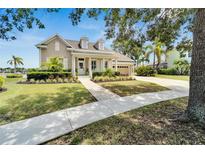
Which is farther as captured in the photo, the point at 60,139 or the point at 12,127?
the point at 12,127

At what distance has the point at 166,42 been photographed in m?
8.66

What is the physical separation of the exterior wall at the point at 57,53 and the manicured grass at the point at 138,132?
14.5m

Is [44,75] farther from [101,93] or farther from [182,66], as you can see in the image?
[182,66]

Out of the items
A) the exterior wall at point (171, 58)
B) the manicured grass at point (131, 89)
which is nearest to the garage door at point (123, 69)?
the exterior wall at point (171, 58)

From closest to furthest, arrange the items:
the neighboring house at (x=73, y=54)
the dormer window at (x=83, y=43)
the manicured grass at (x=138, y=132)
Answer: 1. the manicured grass at (x=138, y=132)
2. the neighboring house at (x=73, y=54)
3. the dormer window at (x=83, y=43)

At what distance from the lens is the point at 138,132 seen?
3.23 m

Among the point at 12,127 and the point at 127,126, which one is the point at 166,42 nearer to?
the point at 127,126

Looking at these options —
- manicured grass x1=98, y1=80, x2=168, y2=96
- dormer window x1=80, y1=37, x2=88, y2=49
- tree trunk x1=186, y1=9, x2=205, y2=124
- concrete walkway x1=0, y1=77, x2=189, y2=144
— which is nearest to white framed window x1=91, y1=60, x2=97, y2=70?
dormer window x1=80, y1=37, x2=88, y2=49

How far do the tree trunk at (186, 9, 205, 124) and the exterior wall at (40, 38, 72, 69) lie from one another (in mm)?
15361

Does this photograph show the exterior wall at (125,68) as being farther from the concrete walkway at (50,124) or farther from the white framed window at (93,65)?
the concrete walkway at (50,124)

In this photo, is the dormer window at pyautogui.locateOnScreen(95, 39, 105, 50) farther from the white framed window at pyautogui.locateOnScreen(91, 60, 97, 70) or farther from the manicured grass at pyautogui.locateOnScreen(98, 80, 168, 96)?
the manicured grass at pyautogui.locateOnScreen(98, 80, 168, 96)

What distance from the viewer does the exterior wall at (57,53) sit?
665 inches
